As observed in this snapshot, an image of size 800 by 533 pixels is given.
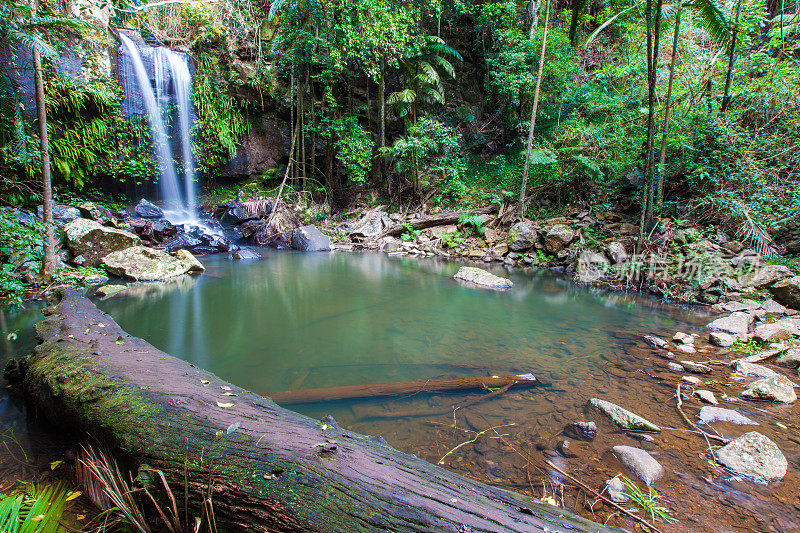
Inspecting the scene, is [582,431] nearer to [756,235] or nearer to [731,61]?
[756,235]

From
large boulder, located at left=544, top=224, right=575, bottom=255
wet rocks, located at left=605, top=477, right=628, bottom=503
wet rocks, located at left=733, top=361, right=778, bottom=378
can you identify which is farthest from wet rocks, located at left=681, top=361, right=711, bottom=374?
large boulder, located at left=544, top=224, right=575, bottom=255

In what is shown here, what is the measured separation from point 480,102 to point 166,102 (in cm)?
1335

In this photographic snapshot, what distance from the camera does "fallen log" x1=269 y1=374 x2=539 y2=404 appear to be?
2.73 m

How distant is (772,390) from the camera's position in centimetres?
274

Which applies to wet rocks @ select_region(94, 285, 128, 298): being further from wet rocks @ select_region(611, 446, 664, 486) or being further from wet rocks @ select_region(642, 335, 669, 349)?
wet rocks @ select_region(642, 335, 669, 349)

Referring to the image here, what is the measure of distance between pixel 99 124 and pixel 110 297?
902cm

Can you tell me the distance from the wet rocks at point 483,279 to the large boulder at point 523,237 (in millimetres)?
2943

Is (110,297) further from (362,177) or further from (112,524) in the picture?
(362,177)

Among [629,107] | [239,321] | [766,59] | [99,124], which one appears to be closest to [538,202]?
[629,107]

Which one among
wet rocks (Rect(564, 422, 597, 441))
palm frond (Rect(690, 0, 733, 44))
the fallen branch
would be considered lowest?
the fallen branch

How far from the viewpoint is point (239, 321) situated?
4.76 meters

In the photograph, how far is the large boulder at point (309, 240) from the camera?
12227 millimetres

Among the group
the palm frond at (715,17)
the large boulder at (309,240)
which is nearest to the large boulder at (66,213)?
the large boulder at (309,240)

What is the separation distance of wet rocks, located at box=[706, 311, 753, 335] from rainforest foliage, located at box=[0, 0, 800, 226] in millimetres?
2899
